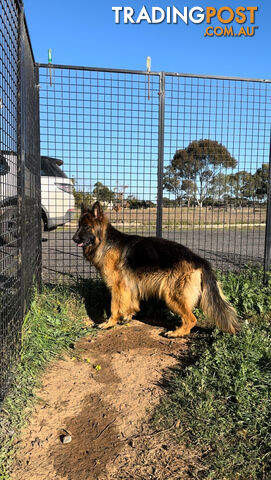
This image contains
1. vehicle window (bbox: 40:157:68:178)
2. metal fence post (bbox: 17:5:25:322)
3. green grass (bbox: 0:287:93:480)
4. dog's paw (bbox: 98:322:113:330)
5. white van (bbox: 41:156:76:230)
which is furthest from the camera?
vehicle window (bbox: 40:157:68:178)

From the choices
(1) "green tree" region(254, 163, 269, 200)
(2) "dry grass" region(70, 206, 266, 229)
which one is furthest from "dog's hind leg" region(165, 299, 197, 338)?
(1) "green tree" region(254, 163, 269, 200)

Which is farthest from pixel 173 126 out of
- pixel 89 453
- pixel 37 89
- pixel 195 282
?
pixel 89 453

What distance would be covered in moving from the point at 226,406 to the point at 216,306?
1404 millimetres

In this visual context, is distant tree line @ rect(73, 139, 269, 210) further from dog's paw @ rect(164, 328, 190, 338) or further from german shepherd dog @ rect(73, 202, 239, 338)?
dog's paw @ rect(164, 328, 190, 338)

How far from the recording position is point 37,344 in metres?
3.31

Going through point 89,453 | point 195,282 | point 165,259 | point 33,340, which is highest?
point 165,259

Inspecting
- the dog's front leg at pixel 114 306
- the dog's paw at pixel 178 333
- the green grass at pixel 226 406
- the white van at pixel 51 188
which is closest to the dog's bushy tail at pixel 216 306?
the green grass at pixel 226 406

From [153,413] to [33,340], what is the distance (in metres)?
1.49

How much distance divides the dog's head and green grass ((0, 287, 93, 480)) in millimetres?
903

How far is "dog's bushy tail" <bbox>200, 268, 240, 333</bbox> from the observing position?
3.67 meters

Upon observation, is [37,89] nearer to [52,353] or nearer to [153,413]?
[52,353]

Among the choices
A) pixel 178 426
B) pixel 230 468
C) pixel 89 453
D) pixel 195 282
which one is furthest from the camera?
pixel 195 282

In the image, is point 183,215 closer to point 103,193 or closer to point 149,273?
point 103,193

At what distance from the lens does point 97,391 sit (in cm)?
290
